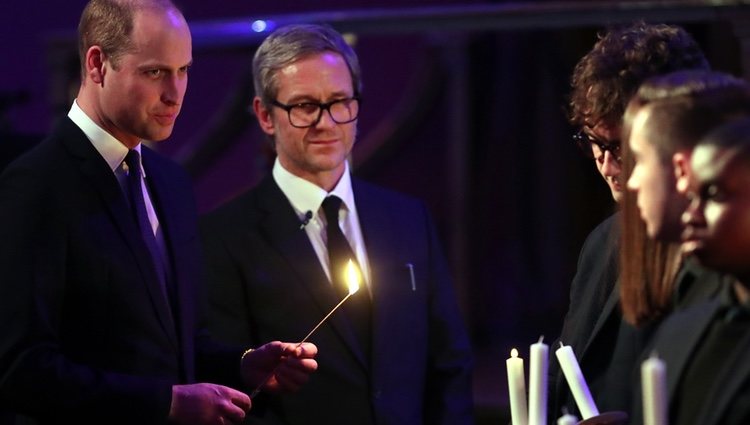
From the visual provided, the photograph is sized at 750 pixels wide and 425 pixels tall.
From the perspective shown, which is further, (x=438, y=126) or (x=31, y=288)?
(x=438, y=126)

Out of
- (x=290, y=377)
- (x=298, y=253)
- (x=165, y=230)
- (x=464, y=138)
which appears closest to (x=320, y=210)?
(x=298, y=253)

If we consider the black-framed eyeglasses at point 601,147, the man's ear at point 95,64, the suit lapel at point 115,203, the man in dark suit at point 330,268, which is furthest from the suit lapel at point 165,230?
the black-framed eyeglasses at point 601,147

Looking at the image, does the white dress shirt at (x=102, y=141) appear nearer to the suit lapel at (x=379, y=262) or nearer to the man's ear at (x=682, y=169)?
the suit lapel at (x=379, y=262)

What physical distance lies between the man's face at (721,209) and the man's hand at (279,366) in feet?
3.64

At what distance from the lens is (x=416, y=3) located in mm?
6863

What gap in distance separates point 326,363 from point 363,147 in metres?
3.67

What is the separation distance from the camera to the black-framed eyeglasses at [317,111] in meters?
3.31

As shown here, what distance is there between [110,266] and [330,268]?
82 centimetres

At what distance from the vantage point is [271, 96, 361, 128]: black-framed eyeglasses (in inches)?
130

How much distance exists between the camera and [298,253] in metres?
3.25

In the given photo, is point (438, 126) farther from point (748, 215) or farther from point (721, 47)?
point (748, 215)

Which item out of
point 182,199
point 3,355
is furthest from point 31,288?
point 182,199

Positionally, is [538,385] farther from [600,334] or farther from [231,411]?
[231,411]

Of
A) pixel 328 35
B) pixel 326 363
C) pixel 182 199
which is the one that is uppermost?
pixel 328 35
